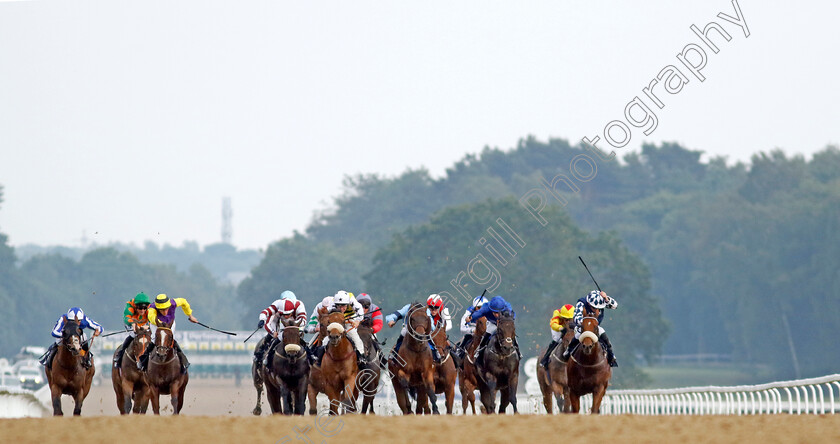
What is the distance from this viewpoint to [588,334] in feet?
62.2

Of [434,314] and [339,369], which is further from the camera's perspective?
[434,314]

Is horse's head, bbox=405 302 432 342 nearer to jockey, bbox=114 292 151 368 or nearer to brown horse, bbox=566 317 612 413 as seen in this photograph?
brown horse, bbox=566 317 612 413

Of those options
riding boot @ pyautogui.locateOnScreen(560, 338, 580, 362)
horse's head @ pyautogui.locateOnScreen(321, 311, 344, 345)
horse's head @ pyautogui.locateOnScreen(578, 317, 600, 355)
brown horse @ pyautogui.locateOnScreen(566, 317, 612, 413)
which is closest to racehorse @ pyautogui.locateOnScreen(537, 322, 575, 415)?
riding boot @ pyautogui.locateOnScreen(560, 338, 580, 362)

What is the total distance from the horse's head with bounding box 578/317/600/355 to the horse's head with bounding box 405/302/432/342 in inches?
84.8

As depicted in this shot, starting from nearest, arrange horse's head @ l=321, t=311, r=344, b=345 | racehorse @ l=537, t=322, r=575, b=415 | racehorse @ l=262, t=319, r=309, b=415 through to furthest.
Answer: horse's head @ l=321, t=311, r=344, b=345 → racehorse @ l=262, t=319, r=309, b=415 → racehorse @ l=537, t=322, r=575, b=415

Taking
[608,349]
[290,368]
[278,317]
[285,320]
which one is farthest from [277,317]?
[608,349]

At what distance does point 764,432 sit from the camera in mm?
14805

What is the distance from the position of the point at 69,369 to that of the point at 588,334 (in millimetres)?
7520

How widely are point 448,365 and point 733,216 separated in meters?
64.5

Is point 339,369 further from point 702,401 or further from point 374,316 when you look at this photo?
point 702,401

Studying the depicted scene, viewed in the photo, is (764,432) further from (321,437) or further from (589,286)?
(589,286)

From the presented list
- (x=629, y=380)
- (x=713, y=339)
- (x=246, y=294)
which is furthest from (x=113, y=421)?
(x=246, y=294)

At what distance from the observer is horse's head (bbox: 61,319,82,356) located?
20203 millimetres

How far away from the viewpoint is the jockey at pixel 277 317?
65.9 ft
